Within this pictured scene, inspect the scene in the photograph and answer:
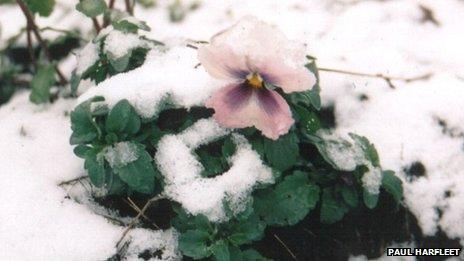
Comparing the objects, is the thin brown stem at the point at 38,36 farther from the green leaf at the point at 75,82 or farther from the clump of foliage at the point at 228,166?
the clump of foliage at the point at 228,166

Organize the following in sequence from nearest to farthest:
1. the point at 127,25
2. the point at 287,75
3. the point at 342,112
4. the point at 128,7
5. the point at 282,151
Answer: the point at 287,75 < the point at 282,151 < the point at 127,25 < the point at 342,112 < the point at 128,7

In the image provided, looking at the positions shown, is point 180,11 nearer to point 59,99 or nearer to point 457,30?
point 59,99

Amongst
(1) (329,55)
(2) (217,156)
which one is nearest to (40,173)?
(2) (217,156)

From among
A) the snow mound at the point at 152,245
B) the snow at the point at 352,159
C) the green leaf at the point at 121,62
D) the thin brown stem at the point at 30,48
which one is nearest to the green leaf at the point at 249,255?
the snow mound at the point at 152,245

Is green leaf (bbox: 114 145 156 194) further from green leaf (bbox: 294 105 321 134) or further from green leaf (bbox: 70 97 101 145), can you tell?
green leaf (bbox: 294 105 321 134)

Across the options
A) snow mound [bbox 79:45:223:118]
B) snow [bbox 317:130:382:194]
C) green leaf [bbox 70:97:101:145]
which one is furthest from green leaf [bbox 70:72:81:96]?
snow [bbox 317:130:382:194]

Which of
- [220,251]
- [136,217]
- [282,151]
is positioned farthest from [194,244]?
[282,151]

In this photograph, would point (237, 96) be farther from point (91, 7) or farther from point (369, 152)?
point (91, 7)
